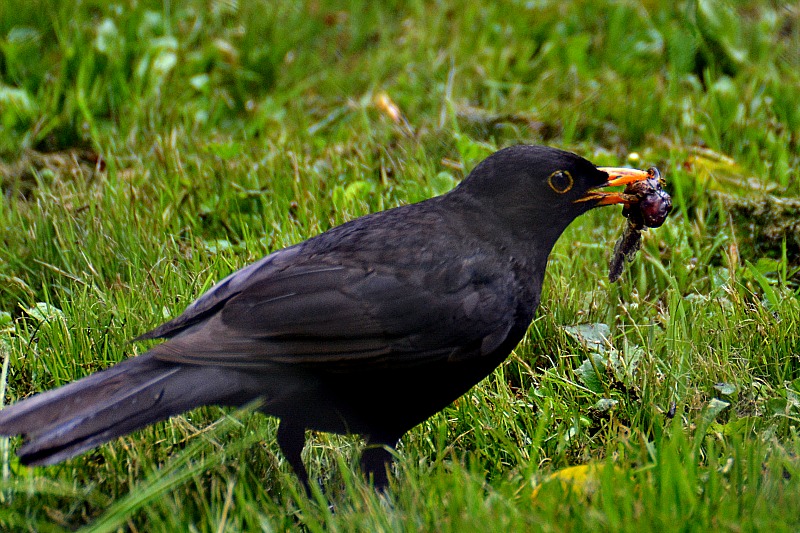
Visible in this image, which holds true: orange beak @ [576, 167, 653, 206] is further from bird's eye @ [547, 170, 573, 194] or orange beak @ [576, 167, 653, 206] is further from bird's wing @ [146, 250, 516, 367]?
bird's wing @ [146, 250, 516, 367]

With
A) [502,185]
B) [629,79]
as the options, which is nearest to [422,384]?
[502,185]

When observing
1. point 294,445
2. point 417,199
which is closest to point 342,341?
point 294,445

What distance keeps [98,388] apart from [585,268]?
209cm

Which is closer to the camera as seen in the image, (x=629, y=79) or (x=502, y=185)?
(x=502, y=185)

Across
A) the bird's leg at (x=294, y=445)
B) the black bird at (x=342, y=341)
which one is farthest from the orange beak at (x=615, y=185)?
the bird's leg at (x=294, y=445)

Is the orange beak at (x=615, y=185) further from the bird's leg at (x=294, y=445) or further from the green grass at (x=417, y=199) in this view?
the bird's leg at (x=294, y=445)

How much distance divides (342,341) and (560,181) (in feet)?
3.13

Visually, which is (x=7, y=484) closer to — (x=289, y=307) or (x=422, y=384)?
(x=289, y=307)

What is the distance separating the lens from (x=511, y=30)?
21.2 feet

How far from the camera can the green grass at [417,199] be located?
105 inches

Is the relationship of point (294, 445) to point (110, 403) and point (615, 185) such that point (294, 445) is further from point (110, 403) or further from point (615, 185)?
point (615, 185)

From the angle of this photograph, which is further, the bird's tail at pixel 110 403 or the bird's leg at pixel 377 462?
the bird's leg at pixel 377 462

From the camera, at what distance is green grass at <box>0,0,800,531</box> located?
2656mm

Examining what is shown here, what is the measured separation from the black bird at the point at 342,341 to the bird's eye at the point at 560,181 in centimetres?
26
